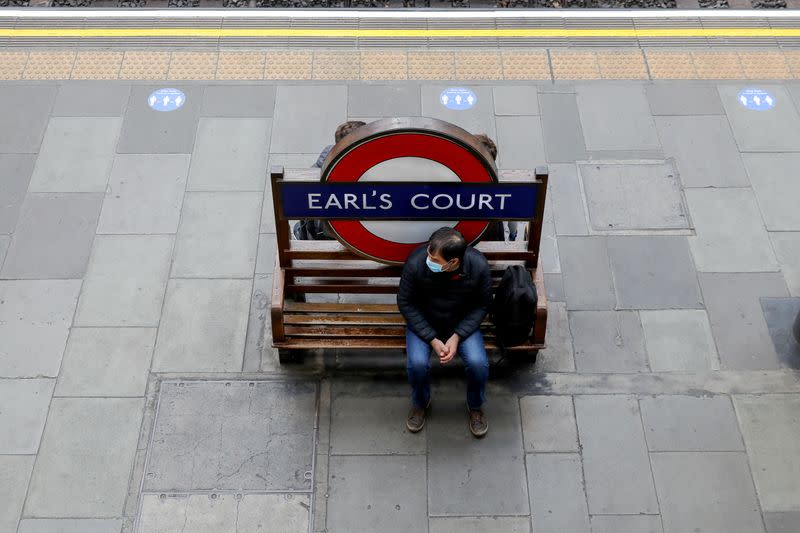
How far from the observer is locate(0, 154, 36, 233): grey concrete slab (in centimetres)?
703

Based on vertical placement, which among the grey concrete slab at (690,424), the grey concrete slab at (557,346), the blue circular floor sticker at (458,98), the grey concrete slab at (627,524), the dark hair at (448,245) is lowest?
the grey concrete slab at (627,524)

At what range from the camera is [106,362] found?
6.23 metres


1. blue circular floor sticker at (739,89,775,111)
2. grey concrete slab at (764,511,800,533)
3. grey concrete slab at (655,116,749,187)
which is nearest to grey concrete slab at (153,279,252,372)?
grey concrete slab at (764,511,800,533)

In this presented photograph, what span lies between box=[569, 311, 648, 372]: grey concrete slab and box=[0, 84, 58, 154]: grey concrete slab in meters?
4.59

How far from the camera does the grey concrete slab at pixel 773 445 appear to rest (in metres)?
5.61

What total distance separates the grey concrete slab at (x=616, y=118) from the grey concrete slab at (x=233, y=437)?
10.9ft

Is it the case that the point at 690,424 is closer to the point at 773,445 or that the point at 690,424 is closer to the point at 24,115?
the point at 773,445

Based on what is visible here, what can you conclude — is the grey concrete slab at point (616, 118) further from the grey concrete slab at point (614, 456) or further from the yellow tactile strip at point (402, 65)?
the grey concrete slab at point (614, 456)

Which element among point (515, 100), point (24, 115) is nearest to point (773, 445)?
point (515, 100)

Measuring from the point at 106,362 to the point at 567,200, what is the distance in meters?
3.61

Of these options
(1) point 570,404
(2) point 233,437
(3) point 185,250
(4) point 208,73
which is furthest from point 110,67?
(1) point 570,404

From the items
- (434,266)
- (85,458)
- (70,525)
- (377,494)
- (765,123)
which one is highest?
(434,266)

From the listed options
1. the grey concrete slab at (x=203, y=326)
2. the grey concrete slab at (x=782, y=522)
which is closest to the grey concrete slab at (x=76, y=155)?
the grey concrete slab at (x=203, y=326)

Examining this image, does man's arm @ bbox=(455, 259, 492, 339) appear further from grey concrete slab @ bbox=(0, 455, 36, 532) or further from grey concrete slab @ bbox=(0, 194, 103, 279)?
grey concrete slab @ bbox=(0, 194, 103, 279)
